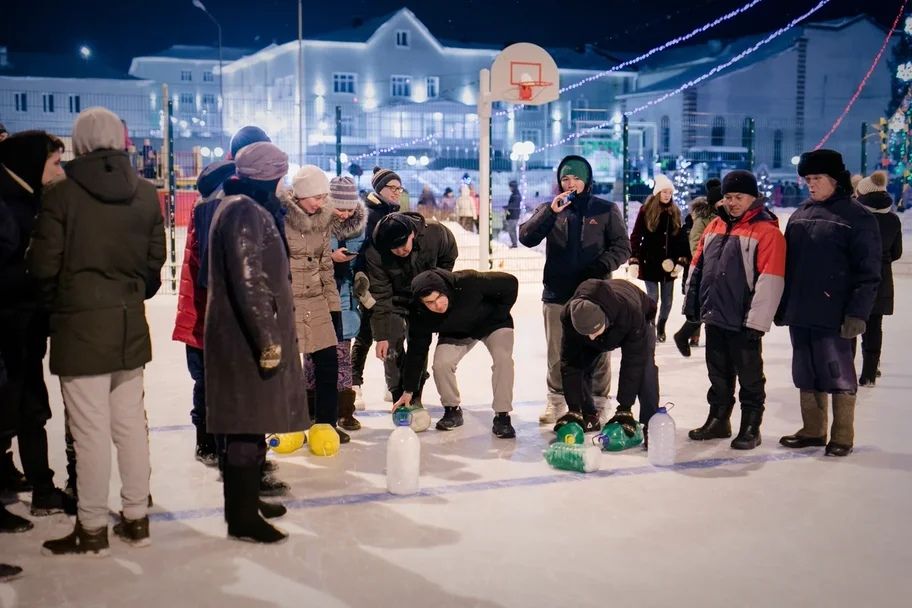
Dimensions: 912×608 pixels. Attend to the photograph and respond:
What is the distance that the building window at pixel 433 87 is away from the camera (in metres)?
44.3

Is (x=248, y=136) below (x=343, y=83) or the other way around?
below

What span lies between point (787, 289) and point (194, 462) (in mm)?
3627

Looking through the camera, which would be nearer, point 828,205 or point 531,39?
point 828,205

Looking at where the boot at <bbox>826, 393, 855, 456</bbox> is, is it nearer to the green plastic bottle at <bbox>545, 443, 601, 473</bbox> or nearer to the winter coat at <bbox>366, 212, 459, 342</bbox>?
the green plastic bottle at <bbox>545, 443, 601, 473</bbox>

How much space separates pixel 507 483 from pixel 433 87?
1600 inches

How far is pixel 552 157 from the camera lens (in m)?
36.6

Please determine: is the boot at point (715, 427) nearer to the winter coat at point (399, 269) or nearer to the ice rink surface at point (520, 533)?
the ice rink surface at point (520, 533)

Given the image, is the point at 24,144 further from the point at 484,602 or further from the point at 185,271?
the point at 484,602

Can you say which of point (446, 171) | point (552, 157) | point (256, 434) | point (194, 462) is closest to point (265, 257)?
point (256, 434)

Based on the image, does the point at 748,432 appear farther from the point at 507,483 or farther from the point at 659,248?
the point at 659,248

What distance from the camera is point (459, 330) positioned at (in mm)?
6191

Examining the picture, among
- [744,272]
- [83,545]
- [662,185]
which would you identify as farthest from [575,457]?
[662,185]

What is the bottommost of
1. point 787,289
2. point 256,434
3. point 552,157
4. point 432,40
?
point 256,434

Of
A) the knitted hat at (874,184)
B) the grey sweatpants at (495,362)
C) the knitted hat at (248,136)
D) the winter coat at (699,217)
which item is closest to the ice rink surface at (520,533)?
the grey sweatpants at (495,362)
